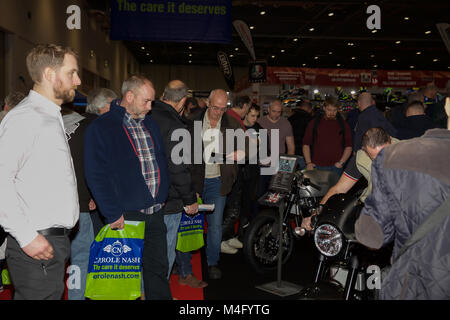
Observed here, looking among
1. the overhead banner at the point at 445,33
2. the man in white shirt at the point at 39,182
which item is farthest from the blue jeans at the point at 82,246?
the overhead banner at the point at 445,33

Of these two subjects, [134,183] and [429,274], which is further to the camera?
[134,183]

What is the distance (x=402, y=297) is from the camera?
170cm

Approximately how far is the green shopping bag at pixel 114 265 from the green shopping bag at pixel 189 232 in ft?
3.33

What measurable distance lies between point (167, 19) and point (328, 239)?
16.7ft

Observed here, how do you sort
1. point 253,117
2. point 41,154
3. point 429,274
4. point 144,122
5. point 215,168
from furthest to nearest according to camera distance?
point 253,117
point 215,168
point 144,122
point 41,154
point 429,274

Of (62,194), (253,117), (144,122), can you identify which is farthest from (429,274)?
(253,117)

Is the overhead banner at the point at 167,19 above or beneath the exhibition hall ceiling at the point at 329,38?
beneath

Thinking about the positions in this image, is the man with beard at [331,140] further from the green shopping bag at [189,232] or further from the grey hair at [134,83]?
the grey hair at [134,83]

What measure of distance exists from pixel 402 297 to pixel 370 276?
1.29 meters

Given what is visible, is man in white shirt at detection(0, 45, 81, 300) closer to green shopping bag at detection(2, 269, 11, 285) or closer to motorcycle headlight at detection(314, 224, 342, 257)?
motorcycle headlight at detection(314, 224, 342, 257)

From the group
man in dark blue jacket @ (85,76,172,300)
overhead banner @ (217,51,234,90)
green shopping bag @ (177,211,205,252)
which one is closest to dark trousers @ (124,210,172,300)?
man in dark blue jacket @ (85,76,172,300)

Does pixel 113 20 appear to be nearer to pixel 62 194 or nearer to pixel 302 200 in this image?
pixel 302 200

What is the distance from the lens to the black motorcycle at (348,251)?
283 cm
